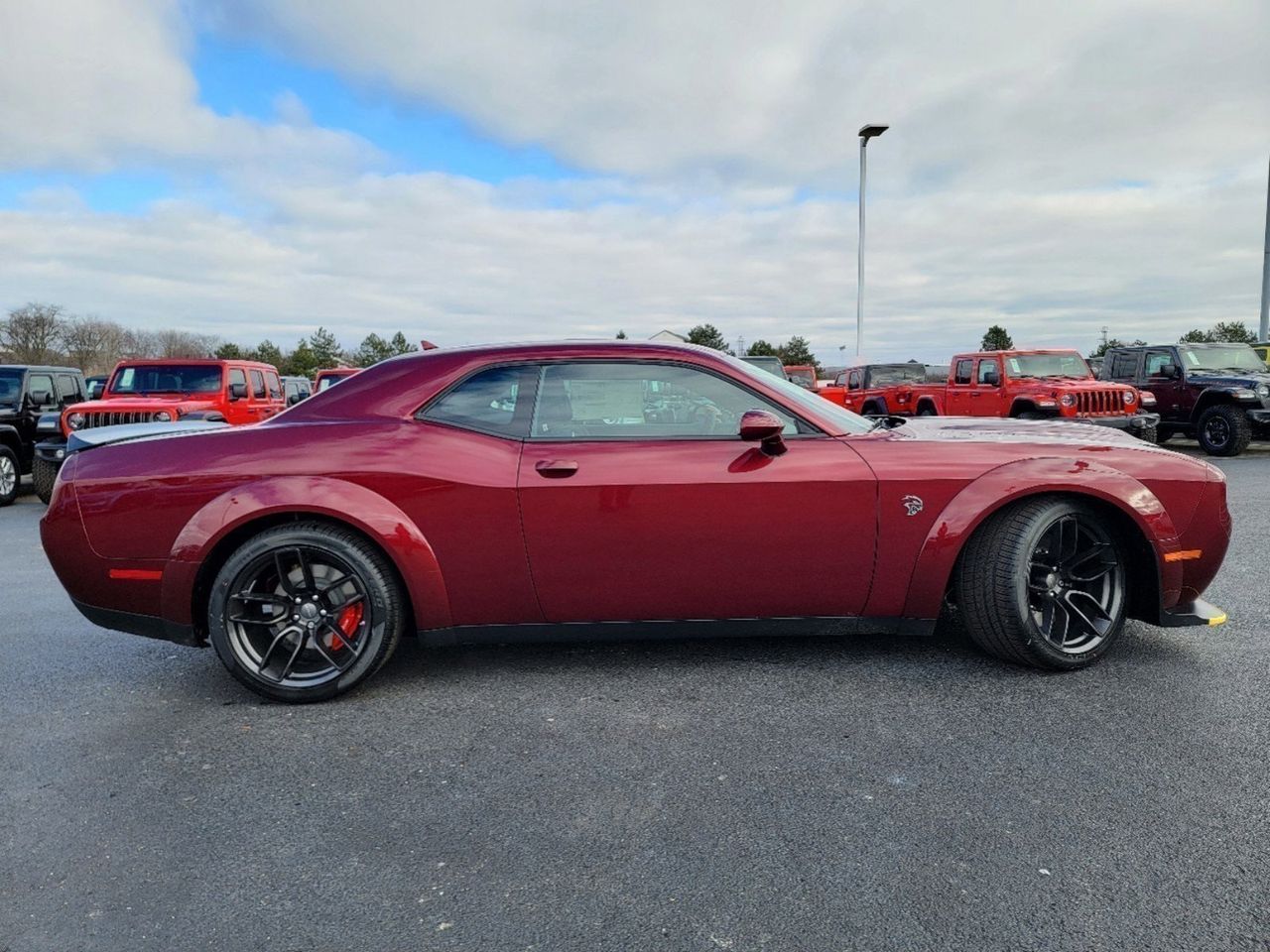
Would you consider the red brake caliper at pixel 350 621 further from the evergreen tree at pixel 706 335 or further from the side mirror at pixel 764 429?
the evergreen tree at pixel 706 335

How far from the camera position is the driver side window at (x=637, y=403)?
334cm

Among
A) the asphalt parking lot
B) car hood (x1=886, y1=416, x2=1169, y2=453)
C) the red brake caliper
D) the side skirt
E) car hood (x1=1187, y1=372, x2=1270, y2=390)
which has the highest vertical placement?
car hood (x1=1187, y1=372, x2=1270, y2=390)

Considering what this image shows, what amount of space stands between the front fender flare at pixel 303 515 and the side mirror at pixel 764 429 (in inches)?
52.5

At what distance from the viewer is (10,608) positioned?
4.77 m

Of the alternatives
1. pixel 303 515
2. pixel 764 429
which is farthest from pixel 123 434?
pixel 764 429

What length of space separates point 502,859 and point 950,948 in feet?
3.67

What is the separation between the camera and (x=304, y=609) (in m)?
3.22

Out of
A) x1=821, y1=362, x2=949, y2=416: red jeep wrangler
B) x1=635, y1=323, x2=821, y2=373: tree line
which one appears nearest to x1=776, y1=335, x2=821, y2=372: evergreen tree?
x1=635, y1=323, x2=821, y2=373: tree line

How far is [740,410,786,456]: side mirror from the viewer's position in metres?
3.15

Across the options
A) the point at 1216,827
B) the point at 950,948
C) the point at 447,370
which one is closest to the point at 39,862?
the point at 447,370

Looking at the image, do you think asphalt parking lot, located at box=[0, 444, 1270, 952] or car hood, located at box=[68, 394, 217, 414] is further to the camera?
car hood, located at box=[68, 394, 217, 414]

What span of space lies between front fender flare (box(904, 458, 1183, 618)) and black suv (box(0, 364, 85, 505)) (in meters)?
→ 11.0

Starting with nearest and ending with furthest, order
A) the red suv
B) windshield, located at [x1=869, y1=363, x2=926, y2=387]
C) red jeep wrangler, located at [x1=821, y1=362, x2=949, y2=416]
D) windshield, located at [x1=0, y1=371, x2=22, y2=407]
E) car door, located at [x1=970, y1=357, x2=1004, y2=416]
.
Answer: the red suv < windshield, located at [x1=0, y1=371, x2=22, y2=407] < car door, located at [x1=970, y1=357, x2=1004, y2=416] < red jeep wrangler, located at [x1=821, y1=362, x2=949, y2=416] < windshield, located at [x1=869, y1=363, x2=926, y2=387]

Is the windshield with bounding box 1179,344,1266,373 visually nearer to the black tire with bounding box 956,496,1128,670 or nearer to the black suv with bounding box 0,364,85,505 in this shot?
the black tire with bounding box 956,496,1128,670
